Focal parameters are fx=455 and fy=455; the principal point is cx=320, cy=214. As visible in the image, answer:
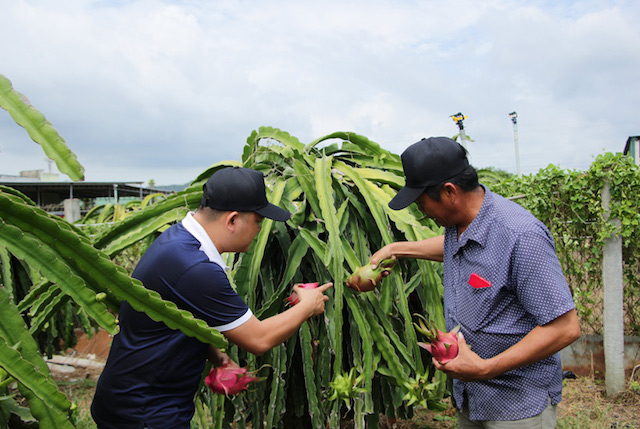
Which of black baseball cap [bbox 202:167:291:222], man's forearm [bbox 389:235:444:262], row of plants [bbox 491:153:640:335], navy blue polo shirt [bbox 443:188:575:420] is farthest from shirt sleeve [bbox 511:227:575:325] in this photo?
row of plants [bbox 491:153:640:335]

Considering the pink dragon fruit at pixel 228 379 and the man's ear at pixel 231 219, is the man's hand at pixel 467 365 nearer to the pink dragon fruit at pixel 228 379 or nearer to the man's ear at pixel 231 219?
the pink dragon fruit at pixel 228 379

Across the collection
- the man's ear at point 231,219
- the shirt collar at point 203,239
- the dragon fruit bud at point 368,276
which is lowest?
the dragon fruit bud at point 368,276

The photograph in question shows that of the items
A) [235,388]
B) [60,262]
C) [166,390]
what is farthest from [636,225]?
[60,262]

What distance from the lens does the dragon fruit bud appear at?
174 centimetres

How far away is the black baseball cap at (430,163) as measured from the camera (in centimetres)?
151

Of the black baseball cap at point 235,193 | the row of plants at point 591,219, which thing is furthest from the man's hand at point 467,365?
the row of plants at point 591,219

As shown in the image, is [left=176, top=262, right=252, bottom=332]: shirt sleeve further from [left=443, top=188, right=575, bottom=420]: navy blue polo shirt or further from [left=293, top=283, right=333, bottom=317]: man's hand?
[left=443, top=188, right=575, bottom=420]: navy blue polo shirt

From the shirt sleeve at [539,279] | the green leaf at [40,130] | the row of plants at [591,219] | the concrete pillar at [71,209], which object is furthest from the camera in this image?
the concrete pillar at [71,209]

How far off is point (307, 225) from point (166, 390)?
901 mm

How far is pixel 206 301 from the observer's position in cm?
145

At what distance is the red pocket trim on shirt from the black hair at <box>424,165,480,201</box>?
0.29 m

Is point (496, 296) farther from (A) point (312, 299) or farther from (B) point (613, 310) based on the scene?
(B) point (613, 310)

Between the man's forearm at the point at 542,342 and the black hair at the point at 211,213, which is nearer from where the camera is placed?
the man's forearm at the point at 542,342

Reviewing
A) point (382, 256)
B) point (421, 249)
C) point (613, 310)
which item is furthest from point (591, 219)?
point (382, 256)
